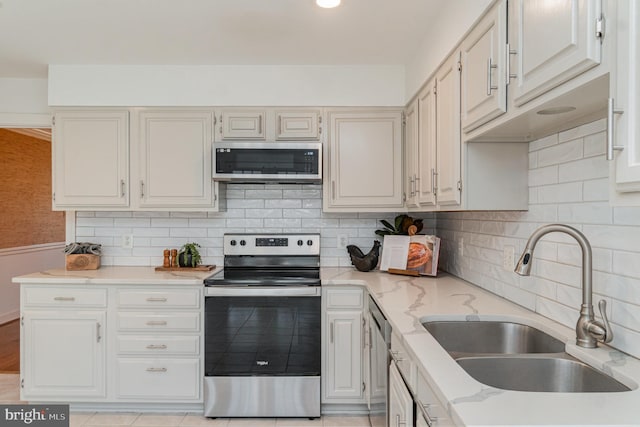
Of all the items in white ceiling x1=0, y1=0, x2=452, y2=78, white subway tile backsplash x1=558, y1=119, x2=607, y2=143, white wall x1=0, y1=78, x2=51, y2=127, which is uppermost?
white ceiling x1=0, y1=0, x2=452, y2=78

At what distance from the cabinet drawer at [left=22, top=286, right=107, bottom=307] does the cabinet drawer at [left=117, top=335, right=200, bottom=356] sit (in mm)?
291

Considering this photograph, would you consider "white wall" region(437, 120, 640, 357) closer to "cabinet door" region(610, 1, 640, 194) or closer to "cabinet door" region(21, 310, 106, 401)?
"cabinet door" region(610, 1, 640, 194)

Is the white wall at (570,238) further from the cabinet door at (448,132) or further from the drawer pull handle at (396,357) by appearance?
the drawer pull handle at (396,357)

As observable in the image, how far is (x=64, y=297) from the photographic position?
2695 mm

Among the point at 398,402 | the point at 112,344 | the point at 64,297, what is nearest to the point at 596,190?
the point at 398,402

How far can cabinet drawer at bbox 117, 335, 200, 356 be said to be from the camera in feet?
8.77

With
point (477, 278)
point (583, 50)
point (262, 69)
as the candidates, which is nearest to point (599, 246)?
point (583, 50)

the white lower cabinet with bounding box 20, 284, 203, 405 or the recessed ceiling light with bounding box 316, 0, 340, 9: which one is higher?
the recessed ceiling light with bounding box 316, 0, 340, 9

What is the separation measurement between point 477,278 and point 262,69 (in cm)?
202

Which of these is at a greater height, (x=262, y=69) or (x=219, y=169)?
(x=262, y=69)

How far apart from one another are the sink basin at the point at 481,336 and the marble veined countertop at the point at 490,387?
3 centimetres

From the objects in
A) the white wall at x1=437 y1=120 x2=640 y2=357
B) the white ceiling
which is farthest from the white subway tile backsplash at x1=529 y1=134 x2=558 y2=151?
the white ceiling

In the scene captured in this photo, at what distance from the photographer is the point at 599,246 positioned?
4.60ft

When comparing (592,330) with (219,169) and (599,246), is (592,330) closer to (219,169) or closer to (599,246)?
→ (599,246)
